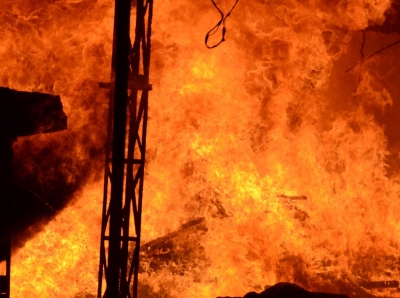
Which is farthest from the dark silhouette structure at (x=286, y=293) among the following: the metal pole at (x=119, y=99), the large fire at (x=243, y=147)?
the large fire at (x=243, y=147)

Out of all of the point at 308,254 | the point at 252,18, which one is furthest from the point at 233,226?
the point at 252,18

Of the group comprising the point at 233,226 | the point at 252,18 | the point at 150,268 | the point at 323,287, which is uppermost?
the point at 252,18

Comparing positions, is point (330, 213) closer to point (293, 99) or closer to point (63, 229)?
point (293, 99)

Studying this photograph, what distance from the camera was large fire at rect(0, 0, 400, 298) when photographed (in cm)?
957

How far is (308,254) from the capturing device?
10.2m

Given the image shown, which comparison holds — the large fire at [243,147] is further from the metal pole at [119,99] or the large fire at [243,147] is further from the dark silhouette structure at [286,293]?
the metal pole at [119,99]

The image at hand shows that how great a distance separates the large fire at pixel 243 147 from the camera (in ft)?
31.4

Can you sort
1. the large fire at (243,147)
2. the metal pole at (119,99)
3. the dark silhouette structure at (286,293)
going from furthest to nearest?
the large fire at (243,147)
the dark silhouette structure at (286,293)
the metal pole at (119,99)

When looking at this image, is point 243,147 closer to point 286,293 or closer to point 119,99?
point 286,293

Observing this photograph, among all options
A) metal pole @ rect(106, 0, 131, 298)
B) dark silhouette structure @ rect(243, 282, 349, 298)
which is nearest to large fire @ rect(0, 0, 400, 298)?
dark silhouette structure @ rect(243, 282, 349, 298)

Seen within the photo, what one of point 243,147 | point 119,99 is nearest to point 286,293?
point 119,99

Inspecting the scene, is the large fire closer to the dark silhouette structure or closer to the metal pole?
the dark silhouette structure

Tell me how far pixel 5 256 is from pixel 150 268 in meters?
4.88

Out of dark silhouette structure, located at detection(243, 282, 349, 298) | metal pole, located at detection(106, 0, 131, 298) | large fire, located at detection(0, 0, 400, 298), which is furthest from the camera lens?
large fire, located at detection(0, 0, 400, 298)
